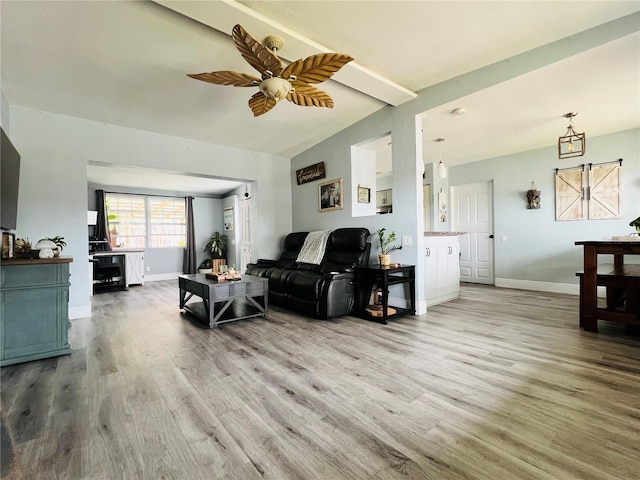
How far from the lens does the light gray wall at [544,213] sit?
14.2 feet

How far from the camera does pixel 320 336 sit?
9.75 feet

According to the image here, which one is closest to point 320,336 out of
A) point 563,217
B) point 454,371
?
point 454,371

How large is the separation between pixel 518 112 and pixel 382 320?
312 centimetres

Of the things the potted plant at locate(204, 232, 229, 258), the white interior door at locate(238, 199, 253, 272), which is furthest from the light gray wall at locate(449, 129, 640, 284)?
the potted plant at locate(204, 232, 229, 258)

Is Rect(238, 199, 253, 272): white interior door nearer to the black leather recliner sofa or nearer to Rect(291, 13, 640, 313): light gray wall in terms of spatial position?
Rect(291, 13, 640, 313): light gray wall

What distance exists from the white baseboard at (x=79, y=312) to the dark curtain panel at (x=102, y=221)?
3290mm

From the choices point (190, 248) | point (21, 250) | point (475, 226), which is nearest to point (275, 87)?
point (21, 250)

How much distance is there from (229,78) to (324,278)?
231 centimetres

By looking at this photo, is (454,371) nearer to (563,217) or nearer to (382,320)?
(382,320)

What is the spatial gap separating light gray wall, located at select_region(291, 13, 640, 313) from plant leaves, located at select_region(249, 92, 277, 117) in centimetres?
191

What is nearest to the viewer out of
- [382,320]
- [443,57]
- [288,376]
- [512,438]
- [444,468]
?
[444,468]

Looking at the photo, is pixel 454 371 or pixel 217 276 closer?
pixel 454 371

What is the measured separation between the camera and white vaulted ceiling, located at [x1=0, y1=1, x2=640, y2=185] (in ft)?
7.69

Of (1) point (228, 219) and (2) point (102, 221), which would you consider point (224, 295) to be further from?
(1) point (228, 219)
